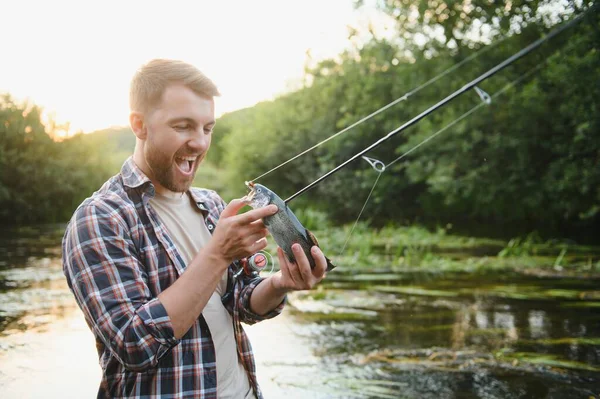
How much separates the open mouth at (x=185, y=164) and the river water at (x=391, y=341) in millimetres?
3094

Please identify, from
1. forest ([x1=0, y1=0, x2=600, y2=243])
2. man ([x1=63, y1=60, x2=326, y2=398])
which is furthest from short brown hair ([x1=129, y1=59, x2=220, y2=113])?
forest ([x1=0, y1=0, x2=600, y2=243])

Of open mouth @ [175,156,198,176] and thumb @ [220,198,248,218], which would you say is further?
open mouth @ [175,156,198,176]

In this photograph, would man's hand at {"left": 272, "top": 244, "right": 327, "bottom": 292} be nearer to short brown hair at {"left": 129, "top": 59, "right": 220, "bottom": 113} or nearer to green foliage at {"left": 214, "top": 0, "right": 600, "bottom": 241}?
short brown hair at {"left": 129, "top": 59, "right": 220, "bottom": 113}

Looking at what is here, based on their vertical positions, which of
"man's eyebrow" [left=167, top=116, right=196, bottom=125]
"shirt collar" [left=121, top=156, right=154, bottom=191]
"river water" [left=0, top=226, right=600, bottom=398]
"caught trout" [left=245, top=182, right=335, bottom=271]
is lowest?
"river water" [left=0, top=226, right=600, bottom=398]

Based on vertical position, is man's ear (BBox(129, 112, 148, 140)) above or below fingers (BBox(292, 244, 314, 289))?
above

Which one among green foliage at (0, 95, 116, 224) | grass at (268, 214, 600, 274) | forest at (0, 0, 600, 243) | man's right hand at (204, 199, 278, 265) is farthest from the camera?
green foliage at (0, 95, 116, 224)

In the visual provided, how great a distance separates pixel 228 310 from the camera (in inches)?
88.7

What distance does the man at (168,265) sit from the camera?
5.82 ft

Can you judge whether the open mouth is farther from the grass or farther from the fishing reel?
the grass

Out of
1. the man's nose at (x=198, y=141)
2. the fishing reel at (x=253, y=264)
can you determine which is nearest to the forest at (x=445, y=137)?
the fishing reel at (x=253, y=264)

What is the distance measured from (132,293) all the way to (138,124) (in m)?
0.61

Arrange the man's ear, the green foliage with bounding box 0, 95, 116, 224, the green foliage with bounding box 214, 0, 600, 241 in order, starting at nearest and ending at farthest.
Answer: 1. the man's ear
2. the green foliage with bounding box 214, 0, 600, 241
3. the green foliage with bounding box 0, 95, 116, 224

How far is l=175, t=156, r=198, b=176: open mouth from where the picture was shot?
2.09m

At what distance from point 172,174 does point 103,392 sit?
724mm
